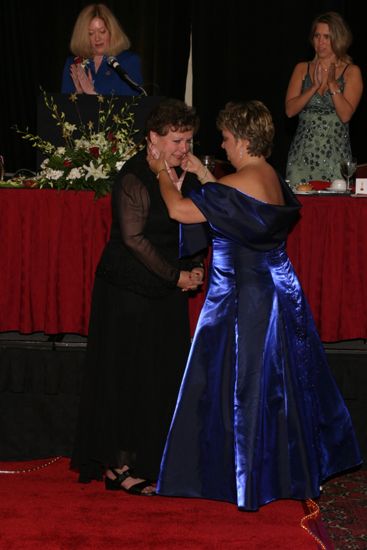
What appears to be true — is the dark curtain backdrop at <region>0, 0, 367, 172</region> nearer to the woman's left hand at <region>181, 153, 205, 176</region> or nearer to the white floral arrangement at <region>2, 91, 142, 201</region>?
the white floral arrangement at <region>2, 91, 142, 201</region>

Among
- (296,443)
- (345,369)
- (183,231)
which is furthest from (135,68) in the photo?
(296,443)

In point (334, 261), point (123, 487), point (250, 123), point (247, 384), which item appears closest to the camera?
point (250, 123)

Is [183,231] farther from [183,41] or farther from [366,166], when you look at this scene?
[183,41]

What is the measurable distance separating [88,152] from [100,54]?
3.15 feet

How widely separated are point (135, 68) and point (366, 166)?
1.49 metres

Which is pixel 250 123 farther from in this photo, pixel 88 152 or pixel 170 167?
pixel 88 152

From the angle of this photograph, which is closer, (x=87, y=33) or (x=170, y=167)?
(x=170, y=167)

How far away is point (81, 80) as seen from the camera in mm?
5156

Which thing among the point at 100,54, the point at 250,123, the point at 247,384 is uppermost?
the point at 100,54

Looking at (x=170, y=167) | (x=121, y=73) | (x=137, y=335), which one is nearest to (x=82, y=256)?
(x=137, y=335)

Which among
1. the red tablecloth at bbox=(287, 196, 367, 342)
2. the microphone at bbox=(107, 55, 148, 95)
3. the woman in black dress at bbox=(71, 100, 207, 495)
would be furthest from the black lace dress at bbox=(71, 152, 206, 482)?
the microphone at bbox=(107, 55, 148, 95)

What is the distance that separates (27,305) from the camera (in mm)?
4617

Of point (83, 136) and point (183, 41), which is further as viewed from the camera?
point (183, 41)

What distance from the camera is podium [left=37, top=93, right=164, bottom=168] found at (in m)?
4.65
